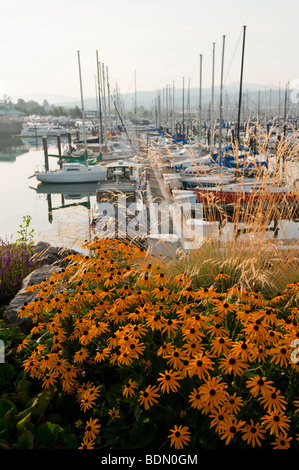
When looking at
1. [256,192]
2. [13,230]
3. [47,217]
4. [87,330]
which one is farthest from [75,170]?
[87,330]

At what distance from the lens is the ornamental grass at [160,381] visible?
1847 mm

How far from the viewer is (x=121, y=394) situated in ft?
7.17

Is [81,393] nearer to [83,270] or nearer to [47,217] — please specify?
[83,270]

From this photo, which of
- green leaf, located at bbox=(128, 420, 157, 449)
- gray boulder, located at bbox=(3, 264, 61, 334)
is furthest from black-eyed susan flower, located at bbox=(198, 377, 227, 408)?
gray boulder, located at bbox=(3, 264, 61, 334)

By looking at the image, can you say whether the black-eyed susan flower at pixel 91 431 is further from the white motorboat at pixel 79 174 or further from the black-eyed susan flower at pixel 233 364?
the white motorboat at pixel 79 174

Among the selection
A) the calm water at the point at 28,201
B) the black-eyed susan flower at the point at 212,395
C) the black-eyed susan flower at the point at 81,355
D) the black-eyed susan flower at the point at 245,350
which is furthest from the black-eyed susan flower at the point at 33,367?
the calm water at the point at 28,201

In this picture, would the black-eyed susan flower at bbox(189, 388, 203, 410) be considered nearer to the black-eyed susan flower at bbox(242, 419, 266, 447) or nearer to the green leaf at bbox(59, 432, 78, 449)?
the black-eyed susan flower at bbox(242, 419, 266, 447)

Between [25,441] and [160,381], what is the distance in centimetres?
72

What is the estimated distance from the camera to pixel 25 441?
193 centimetres

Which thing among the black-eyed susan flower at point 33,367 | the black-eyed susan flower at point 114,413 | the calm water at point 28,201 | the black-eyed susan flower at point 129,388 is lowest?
the calm water at point 28,201

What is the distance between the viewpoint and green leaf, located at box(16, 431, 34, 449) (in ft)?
6.32
